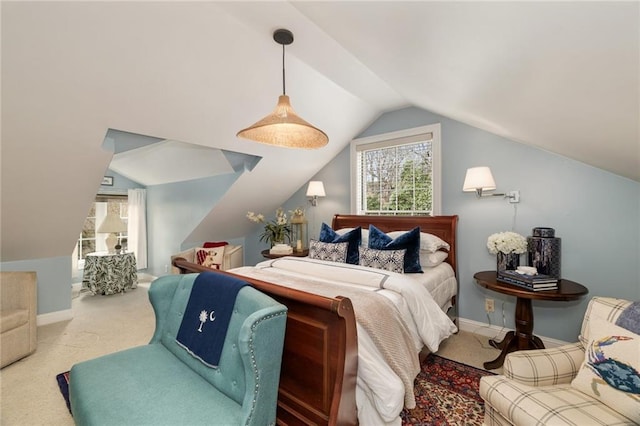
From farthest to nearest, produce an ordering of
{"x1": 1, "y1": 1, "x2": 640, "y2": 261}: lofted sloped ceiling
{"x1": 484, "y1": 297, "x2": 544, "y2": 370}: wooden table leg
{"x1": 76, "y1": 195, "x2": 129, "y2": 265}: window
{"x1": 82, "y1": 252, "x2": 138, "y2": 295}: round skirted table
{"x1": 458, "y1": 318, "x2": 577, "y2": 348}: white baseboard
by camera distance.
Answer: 1. {"x1": 76, "y1": 195, "x2": 129, "y2": 265}: window
2. {"x1": 82, "y1": 252, "x2": 138, "y2": 295}: round skirted table
3. {"x1": 458, "y1": 318, "x2": 577, "y2": 348}: white baseboard
4. {"x1": 484, "y1": 297, "x2": 544, "y2": 370}: wooden table leg
5. {"x1": 1, "y1": 1, "x2": 640, "y2": 261}: lofted sloped ceiling

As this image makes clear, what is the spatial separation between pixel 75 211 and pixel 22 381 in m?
1.60

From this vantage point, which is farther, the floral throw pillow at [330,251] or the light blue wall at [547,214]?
the floral throw pillow at [330,251]

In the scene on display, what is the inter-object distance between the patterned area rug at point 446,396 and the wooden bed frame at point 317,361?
2.12ft

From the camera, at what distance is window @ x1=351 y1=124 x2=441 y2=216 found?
337 cm

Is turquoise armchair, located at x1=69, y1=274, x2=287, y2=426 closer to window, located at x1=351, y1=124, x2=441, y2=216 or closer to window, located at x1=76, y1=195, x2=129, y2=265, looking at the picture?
window, located at x1=351, y1=124, x2=441, y2=216

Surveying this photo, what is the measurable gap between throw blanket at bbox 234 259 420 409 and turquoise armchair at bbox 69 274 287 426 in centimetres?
59

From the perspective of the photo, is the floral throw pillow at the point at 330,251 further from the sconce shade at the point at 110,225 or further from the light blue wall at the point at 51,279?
the sconce shade at the point at 110,225

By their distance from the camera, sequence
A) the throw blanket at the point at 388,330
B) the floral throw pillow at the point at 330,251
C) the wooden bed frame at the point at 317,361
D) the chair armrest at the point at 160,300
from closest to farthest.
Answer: the wooden bed frame at the point at 317,361, the throw blanket at the point at 388,330, the chair armrest at the point at 160,300, the floral throw pillow at the point at 330,251

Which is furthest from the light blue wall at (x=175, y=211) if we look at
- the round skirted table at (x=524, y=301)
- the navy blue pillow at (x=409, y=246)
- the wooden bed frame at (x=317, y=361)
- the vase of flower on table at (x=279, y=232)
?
the round skirted table at (x=524, y=301)

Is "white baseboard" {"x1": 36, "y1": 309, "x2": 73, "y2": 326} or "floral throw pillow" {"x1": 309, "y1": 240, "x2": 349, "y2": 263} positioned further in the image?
"white baseboard" {"x1": 36, "y1": 309, "x2": 73, "y2": 326}

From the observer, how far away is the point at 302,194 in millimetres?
4773

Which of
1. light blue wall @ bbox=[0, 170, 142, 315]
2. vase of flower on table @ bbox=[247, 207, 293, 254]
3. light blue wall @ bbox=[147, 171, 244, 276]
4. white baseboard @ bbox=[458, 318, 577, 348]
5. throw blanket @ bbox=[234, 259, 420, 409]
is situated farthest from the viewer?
light blue wall @ bbox=[147, 171, 244, 276]

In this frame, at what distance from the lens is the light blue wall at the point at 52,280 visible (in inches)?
132

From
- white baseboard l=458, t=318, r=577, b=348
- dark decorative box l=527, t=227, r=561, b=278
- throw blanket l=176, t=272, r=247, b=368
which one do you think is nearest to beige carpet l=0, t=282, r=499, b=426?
white baseboard l=458, t=318, r=577, b=348
